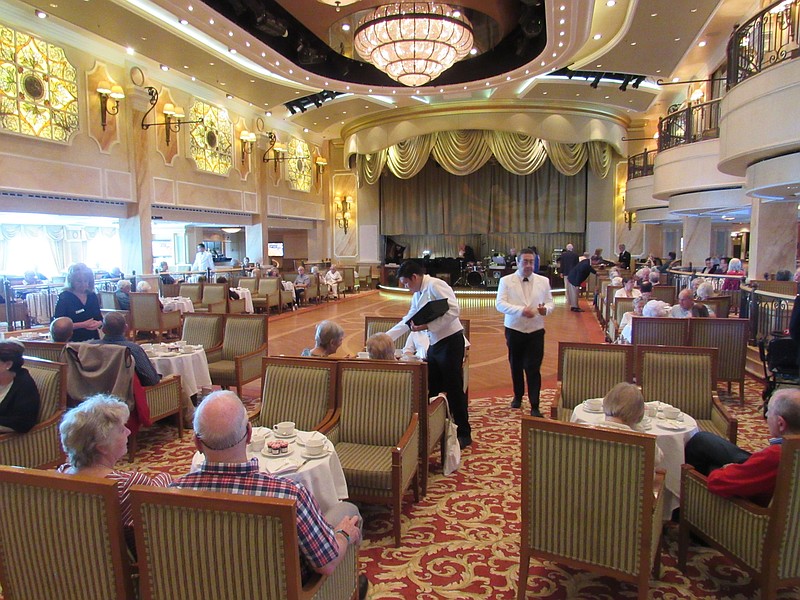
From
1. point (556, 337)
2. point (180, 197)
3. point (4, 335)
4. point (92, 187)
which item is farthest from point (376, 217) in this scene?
point (4, 335)

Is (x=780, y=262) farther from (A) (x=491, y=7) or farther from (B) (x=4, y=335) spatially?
(B) (x=4, y=335)

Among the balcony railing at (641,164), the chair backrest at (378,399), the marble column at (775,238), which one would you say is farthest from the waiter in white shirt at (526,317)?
the balcony railing at (641,164)

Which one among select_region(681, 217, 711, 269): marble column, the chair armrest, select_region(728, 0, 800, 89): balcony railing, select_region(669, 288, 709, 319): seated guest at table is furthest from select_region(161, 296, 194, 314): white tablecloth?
select_region(681, 217, 711, 269): marble column

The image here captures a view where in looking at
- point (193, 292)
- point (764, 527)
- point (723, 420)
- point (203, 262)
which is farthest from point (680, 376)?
point (203, 262)

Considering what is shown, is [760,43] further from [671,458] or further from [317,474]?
[317,474]

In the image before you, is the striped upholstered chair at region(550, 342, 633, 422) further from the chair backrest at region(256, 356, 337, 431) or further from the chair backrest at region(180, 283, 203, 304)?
the chair backrest at region(180, 283, 203, 304)

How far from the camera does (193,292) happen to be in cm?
1059

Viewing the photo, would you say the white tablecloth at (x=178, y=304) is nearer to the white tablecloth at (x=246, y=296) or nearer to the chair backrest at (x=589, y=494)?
the white tablecloth at (x=246, y=296)

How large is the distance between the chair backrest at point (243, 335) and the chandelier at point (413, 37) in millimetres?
4698

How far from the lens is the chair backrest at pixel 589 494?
212 cm

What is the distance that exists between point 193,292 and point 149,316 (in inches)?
69.8

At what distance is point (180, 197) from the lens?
1295 cm

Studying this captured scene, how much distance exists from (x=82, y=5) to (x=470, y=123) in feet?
35.7

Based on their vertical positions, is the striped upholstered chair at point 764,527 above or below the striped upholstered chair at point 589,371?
below
